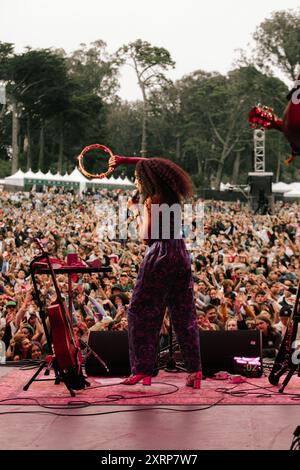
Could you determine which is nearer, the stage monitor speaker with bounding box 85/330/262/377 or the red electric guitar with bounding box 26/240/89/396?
the red electric guitar with bounding box 26/240/89/396

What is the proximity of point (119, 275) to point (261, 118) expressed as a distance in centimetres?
790

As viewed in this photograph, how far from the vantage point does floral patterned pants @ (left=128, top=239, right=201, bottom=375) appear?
4234 mm

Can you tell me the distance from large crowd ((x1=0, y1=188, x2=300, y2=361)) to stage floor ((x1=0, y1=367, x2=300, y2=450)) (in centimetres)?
222

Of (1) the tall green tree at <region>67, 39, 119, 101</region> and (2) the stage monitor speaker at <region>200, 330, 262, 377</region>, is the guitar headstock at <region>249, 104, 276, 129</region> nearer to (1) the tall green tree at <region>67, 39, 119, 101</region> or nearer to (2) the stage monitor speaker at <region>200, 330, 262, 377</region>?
(2) the stage monitor speaker at <region>200, 330, 262, 377</region>

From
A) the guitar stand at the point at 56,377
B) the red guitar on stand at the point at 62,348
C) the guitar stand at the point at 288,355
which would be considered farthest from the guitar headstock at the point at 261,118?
the guitar stand at the point at 56,377

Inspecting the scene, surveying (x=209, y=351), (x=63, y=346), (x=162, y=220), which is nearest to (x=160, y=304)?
(x=162, y=220)

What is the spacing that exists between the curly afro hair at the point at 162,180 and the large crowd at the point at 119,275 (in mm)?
1533

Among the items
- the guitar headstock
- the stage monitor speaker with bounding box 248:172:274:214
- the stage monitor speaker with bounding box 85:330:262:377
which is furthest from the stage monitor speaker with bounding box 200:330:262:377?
the stage monitor speaker with bounding box 248:172:274:214

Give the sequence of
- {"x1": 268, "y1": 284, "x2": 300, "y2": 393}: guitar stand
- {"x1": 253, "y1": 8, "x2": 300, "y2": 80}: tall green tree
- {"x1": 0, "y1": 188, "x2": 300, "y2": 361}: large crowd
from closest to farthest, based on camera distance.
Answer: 1. {"x1": 268, "y1": 284, "x2": 300, "y2": 393}: guitar stand
2. {"x1": 0, "y1": 188, "x2": 300, "y2": 361}: large crowd
3. {"x1": 253, "y1": 8, "x2": 300, "y2": 80}: tall green tree

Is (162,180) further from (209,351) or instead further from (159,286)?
(209,351)

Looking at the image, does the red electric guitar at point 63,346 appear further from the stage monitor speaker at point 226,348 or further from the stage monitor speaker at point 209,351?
the stage monitor speaker at point 226,348

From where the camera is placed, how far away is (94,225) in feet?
57.2

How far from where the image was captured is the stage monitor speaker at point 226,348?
481cm

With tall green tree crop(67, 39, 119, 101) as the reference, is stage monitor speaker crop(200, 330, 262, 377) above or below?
below
